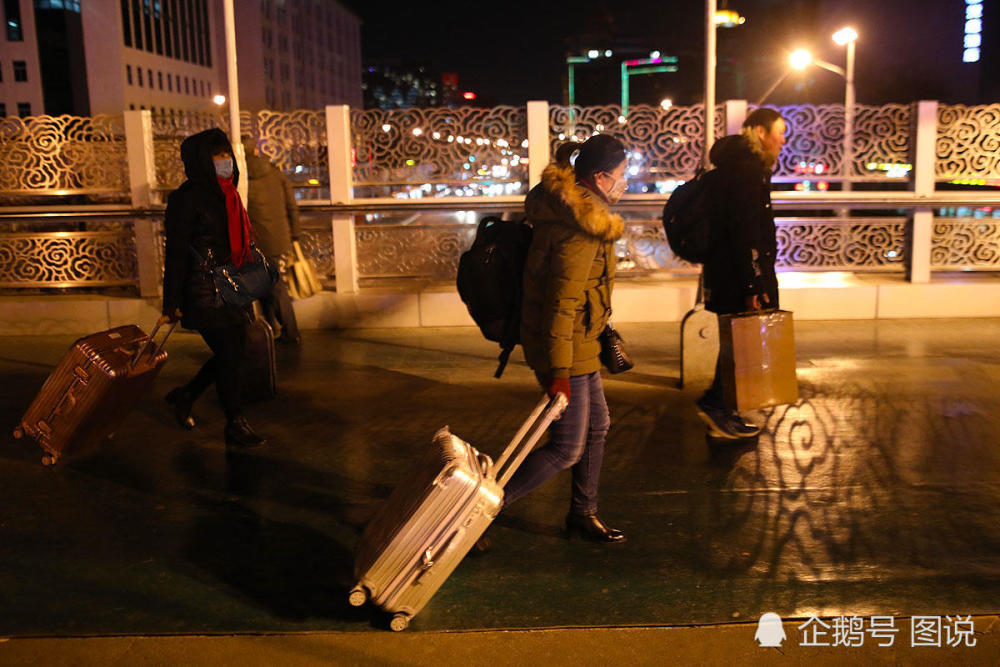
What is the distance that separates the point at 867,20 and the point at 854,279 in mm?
50884

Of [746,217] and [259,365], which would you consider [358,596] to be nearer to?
[746,217]

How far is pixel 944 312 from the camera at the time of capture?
978 cm

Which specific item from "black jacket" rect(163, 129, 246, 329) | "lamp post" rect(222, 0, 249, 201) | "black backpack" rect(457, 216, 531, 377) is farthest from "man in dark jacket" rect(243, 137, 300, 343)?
"black backpack" rect(457, 216, 531, 377)

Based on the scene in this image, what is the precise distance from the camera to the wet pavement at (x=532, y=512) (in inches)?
151

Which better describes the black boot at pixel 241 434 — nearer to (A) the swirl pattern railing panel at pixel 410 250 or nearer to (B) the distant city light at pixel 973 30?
(A) the swirl pattern railing panel at pixel 410 250

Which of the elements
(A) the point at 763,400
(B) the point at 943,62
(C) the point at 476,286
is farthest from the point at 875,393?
(B) the point at 943,62

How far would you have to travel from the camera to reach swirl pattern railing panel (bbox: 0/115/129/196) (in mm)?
9695

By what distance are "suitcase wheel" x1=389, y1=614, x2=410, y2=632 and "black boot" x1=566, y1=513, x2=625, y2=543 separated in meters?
1.13

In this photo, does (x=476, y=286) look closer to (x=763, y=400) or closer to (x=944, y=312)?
(x=763, y=400)

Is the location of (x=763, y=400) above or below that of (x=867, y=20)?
below

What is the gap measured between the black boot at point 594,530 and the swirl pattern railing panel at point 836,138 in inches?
240

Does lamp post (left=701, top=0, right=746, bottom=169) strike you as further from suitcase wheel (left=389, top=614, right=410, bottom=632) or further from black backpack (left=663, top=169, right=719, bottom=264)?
suitcase wheel (left=389, top=614, right=410, bottom=632)

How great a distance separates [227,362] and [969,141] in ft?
25.1

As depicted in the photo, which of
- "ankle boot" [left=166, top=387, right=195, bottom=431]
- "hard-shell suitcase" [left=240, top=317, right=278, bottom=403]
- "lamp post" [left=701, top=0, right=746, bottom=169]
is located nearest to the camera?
"ankle boot" [left=166, top=387, right=195, bottom=431]
